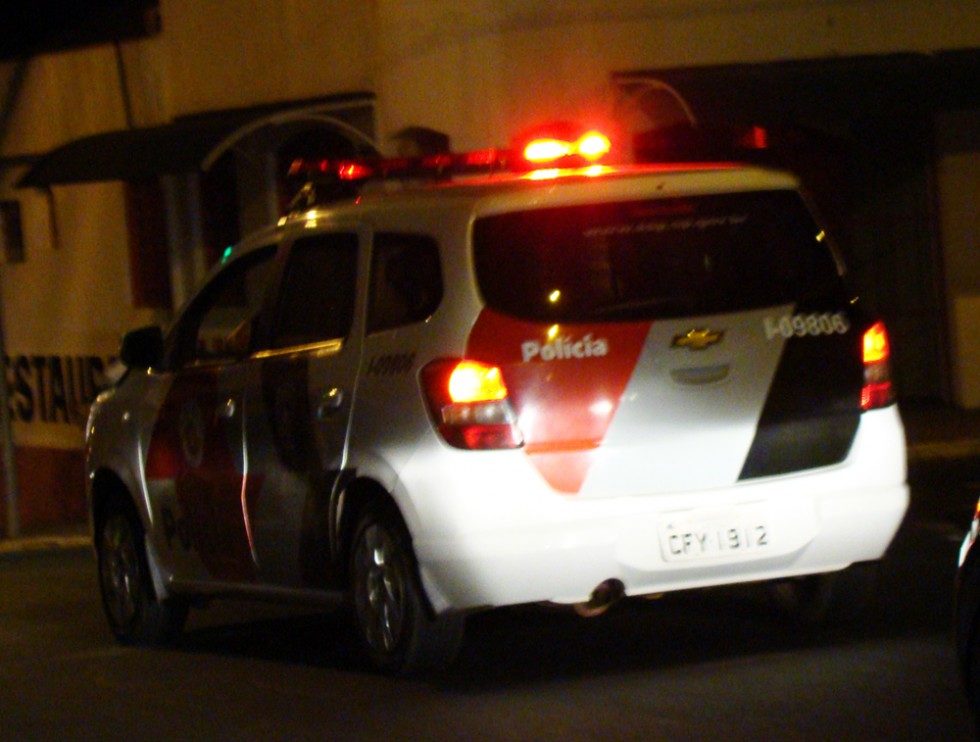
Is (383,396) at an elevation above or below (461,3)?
below

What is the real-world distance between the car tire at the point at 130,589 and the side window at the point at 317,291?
1.45m

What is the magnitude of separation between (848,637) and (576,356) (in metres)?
1.64

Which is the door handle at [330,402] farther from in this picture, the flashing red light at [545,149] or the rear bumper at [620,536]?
the flashing red light at [545,149]

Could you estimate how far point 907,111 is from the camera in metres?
14.8

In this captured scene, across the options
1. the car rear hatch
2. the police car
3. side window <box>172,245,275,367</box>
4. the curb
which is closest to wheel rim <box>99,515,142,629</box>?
side window <box>172,245,275,367</box>

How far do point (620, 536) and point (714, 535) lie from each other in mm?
329

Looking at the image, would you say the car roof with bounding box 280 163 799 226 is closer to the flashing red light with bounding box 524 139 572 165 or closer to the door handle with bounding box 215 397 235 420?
the flashing red light with bounding box 524 139 572 165

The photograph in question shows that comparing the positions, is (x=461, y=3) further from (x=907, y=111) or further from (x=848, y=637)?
(x=848, y=637)

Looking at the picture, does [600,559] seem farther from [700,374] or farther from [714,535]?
[700,374]

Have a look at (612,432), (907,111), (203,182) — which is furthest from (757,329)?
(203,182)

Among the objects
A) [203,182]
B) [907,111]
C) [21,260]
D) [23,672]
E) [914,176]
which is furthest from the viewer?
[21,260]

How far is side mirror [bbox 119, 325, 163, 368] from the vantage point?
29.4 feet

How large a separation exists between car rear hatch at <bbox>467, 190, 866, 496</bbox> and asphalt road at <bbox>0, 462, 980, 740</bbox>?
725 mm

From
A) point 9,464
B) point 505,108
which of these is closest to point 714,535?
point 505,108
